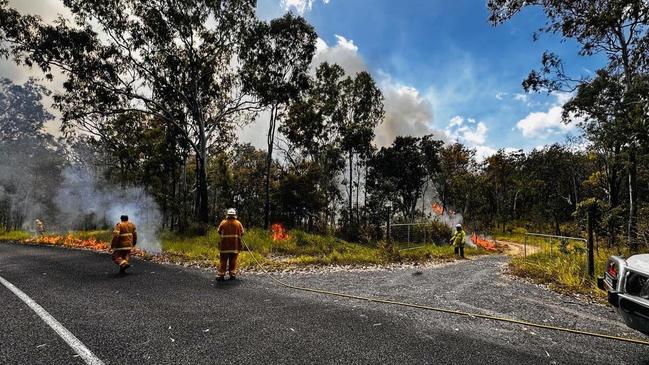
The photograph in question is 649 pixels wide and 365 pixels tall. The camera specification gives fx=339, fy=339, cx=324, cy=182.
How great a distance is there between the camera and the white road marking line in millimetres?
3721

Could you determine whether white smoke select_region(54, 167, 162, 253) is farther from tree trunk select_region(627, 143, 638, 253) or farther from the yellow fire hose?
tree trunk select_region(627, 143, 638, 253)

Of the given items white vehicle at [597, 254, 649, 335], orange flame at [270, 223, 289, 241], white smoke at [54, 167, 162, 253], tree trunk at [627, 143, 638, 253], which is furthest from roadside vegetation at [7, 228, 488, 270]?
white vehicle at [597, 254, 649, 335]

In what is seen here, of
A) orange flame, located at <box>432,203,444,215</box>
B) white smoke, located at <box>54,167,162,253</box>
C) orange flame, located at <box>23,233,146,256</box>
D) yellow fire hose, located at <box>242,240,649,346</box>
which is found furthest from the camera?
orange flame, located at <box>432,203,444,215</box>

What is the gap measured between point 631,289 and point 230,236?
306 inches

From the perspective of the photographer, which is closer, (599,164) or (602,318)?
(602,318)

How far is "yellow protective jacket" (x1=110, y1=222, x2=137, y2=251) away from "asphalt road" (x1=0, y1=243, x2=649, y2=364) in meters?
1.21

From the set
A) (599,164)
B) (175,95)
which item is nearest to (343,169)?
(175,95)

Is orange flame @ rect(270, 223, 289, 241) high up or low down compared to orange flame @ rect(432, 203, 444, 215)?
down

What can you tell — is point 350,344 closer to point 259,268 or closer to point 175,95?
point 259,268

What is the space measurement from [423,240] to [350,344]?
2013cm

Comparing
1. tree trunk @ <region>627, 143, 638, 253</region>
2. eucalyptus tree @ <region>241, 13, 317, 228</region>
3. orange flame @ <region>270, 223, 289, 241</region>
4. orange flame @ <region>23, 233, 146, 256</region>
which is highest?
eucalyptus tree @ <region>241, 13, 317, 228</region>

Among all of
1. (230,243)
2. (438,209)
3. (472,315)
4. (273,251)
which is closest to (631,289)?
(472,315)

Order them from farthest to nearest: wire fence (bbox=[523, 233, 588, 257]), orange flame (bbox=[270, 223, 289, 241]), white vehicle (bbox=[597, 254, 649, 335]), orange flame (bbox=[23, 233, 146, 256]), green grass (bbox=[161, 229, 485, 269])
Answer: orange flame (bbox=[270, 223, 289, 241])
orange flame (bbox=[23, 233, 146, 256])
green grass (bbox=[161, 229, 485, 269])
wire fence (bbox=[523, 233, 588, 257])
white vehicle (bbox=[597, 254, 649, 335])

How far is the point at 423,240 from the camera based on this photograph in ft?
76.2
